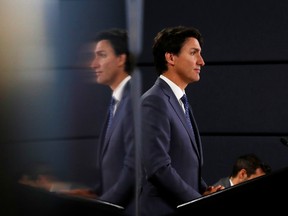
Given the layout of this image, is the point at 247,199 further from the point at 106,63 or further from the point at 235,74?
the point at 235,74

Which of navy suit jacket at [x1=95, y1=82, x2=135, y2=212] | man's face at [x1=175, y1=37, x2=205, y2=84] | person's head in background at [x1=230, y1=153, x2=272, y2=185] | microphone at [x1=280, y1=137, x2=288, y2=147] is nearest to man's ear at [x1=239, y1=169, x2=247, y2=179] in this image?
person's head in background at [x1=230, y1=153, x2=272, y2=185]

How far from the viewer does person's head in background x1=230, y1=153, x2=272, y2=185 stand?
112 cm

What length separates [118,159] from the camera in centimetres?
28

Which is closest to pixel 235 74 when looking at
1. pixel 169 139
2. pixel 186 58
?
pixel 186 58

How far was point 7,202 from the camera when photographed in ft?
0.70

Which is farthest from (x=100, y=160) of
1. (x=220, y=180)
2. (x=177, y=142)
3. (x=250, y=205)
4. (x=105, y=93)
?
(x=220, y=180)

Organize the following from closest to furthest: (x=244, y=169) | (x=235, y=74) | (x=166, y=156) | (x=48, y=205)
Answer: (x=48, y=205), (x=166, y=156), (x=244, y=169), (x=235, y=74)

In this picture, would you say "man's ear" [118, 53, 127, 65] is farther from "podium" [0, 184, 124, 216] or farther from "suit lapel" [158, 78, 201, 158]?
"suit lapel" [158, 78, 201, 158]

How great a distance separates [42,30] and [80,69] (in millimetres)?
33

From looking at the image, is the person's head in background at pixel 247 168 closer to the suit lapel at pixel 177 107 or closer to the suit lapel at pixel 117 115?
the suit lapel at pixel 177 107

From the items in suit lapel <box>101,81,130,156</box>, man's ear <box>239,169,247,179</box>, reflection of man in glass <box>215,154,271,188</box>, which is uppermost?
suit lapel <box>101,81,130,156</box>

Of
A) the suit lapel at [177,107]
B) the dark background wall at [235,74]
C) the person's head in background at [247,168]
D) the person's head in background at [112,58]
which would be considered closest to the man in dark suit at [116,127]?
the person's head in background at [112,58]

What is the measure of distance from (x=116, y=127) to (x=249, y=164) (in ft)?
3.24

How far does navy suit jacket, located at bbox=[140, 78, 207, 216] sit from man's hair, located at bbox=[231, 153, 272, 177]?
1.04 feet
